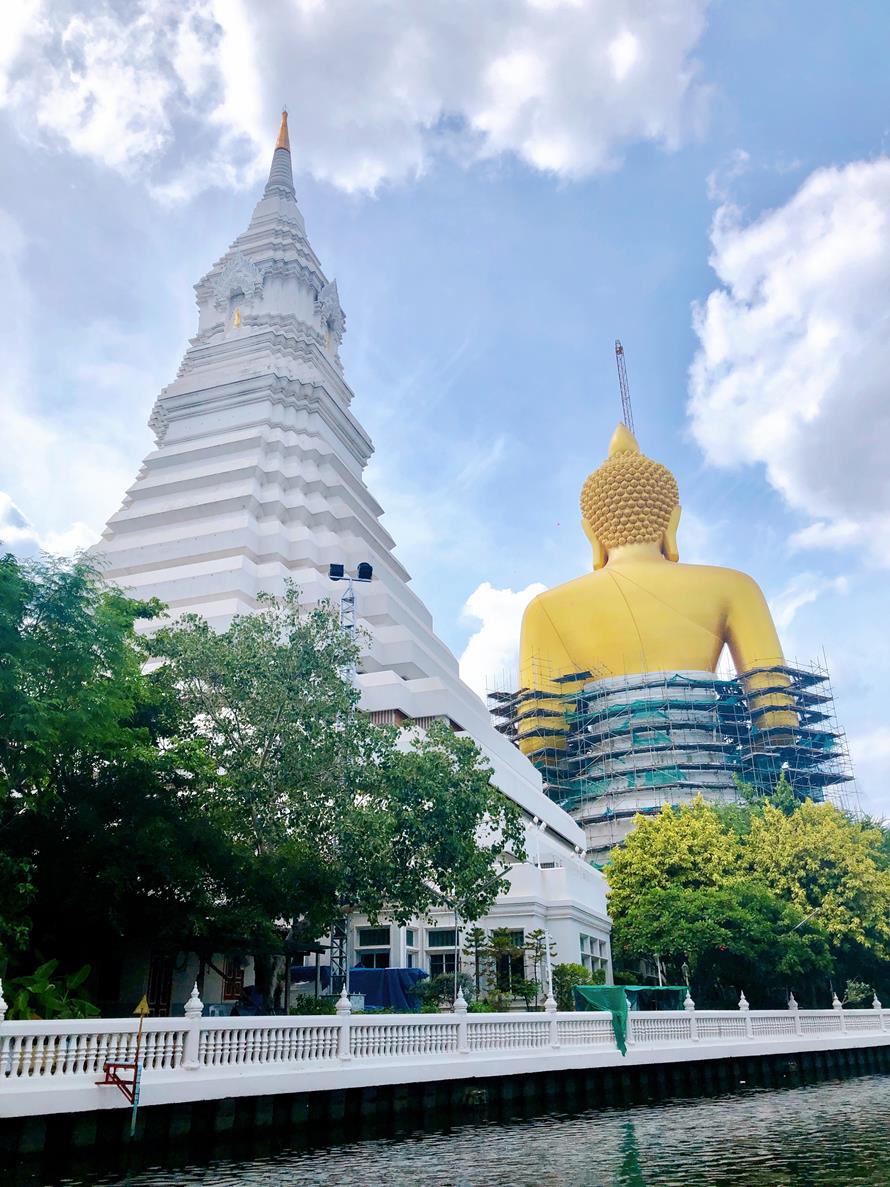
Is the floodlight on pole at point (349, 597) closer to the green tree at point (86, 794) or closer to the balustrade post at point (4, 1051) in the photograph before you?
the green tree at point (86, 794)

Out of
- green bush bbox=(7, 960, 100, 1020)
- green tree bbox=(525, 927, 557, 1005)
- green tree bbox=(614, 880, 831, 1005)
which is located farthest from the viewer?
green tree bbox=(614, 880, 831, 1005)

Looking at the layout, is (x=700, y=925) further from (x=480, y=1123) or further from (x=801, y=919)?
(x=480, y=1123)

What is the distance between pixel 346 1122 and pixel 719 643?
42993mm

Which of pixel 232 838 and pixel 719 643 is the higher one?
pixel 719 643

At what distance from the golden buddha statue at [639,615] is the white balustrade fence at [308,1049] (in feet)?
105

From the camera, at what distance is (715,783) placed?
4900cm

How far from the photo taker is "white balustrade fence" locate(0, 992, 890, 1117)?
38.9ft

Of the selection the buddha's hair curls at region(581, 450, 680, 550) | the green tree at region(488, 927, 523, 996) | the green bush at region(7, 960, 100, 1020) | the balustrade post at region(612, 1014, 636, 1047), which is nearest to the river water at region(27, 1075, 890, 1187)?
the balustrade post at region(612, 1014, 636, 1047)

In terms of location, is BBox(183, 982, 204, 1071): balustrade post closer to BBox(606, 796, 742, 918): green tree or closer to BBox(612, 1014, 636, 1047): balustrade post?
BBox(612, 1014, 636, 1047): balustrade post

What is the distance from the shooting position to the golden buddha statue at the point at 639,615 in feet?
176

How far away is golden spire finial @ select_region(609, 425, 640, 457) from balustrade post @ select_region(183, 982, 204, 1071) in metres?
51.9

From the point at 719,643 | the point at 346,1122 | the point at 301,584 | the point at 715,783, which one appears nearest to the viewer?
the point at 346,1122

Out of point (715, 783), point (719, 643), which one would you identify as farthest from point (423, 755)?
point (719, 643)

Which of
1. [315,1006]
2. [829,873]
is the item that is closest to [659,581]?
[829,873]
